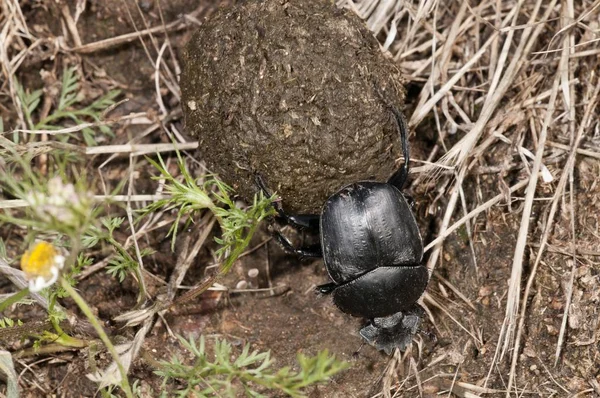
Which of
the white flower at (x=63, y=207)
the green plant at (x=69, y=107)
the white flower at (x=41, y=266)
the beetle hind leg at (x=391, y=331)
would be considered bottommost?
the beetle hind leg at (x=391, y=331)

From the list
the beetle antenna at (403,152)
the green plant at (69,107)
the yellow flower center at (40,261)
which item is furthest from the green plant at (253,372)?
the green plant at (69,107)

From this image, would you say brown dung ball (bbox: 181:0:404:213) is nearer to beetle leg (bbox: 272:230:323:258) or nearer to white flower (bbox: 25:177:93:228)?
beetle leg (bbox: 272:230:323:258)

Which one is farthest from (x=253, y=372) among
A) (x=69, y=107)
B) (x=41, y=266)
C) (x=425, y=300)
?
(x=69, y=107)

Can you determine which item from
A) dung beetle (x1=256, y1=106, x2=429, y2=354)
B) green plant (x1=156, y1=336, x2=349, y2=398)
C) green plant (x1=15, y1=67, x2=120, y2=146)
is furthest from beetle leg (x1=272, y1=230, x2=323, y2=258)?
green plant (x1=15, y1=67, x2=120, y2=146)

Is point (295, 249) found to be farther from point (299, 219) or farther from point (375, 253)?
point (375, 253)

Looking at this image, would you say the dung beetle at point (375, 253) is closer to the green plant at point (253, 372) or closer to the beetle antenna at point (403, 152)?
the beetle antenna at point (403, 152)

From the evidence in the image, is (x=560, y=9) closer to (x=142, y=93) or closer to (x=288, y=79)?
(x=288, y=79)
